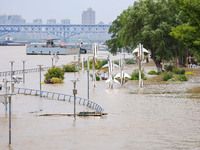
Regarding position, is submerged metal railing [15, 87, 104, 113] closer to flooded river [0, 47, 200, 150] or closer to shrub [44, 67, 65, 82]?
flooded river [0, 47, 200, 150]

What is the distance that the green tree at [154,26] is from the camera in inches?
3009

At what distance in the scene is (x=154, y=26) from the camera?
78.8 metres

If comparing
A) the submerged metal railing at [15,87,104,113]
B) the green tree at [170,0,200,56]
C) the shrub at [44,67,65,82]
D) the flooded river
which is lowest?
the flooded river

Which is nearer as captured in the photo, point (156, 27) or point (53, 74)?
point (53, 74)

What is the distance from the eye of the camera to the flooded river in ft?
89.7

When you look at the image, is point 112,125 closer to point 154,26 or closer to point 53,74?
point 53,74

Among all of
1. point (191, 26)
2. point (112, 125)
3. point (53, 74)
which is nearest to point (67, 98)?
point (112, 125)

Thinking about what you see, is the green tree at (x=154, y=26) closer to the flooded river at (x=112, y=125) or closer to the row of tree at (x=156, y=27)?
the row of tree at (x=156, y=27)

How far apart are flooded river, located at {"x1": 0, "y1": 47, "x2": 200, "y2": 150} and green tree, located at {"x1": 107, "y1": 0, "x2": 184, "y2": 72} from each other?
28.6m

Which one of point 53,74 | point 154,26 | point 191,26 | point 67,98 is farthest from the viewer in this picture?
point 154,26

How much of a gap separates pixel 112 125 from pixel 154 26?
1872 inches

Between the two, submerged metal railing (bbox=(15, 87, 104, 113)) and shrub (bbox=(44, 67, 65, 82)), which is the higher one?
shrub (bbox=(44, 67, 65, 82))

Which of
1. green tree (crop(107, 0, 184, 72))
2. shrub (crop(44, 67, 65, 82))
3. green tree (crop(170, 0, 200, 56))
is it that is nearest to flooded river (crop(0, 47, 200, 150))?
green tree (crop(170, 0, 200, 56))

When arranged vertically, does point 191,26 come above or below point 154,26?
below
